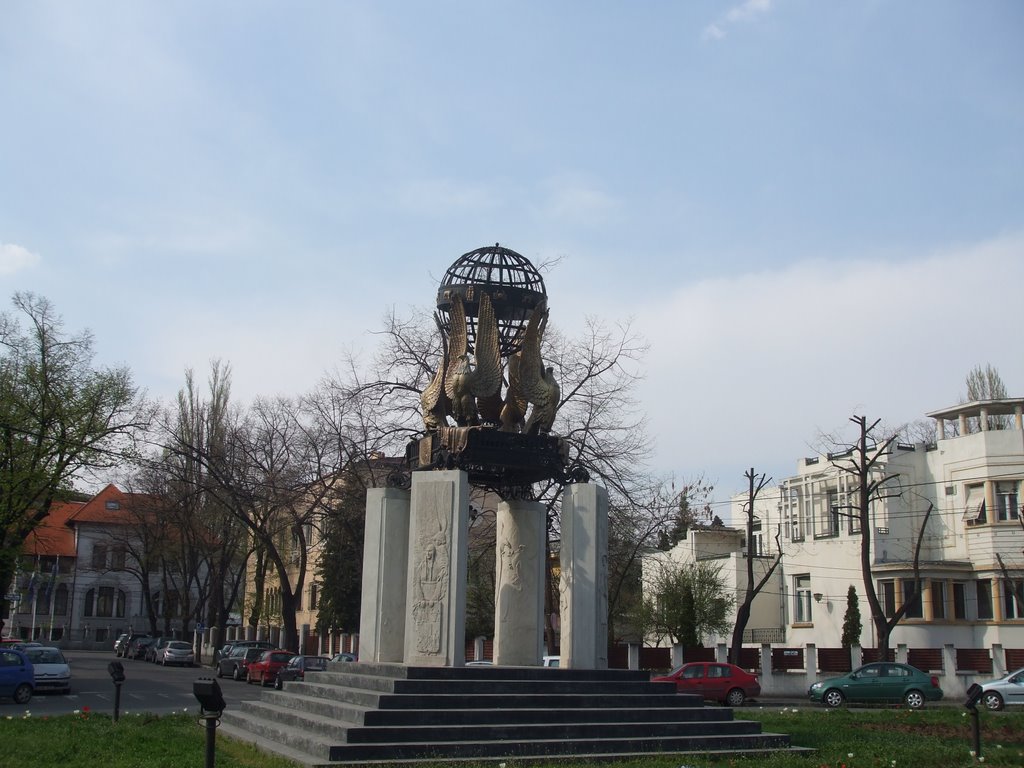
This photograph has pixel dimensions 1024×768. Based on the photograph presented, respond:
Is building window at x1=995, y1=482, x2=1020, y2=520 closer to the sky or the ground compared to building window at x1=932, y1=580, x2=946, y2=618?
closer to the sky

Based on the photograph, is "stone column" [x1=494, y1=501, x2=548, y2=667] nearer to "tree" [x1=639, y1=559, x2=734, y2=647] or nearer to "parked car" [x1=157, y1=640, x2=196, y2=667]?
"tree" [x1=639, y1=559, x2=734, y2=647]

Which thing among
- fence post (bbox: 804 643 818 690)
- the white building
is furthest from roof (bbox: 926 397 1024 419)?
fence post (bbox: 804 643 818 690)

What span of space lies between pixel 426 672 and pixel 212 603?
1969 inches

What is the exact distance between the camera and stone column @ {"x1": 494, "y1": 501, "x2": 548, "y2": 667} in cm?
1586

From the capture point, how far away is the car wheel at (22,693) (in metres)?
24.4

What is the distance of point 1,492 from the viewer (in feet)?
107

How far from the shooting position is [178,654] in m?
50.2

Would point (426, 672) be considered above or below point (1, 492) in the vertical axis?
below

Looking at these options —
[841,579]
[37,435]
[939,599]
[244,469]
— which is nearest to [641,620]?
[841,579]

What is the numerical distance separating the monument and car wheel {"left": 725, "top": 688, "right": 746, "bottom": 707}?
14195mm

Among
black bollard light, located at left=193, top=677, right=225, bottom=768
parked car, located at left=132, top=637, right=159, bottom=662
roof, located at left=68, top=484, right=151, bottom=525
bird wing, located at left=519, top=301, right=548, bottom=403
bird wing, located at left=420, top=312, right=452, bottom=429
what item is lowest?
parked car, located at left=132, top=637, right=159, bottom=662

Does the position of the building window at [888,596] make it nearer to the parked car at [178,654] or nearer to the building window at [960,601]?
the building window at [960,601]

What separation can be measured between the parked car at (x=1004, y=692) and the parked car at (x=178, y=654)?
37.2 metres

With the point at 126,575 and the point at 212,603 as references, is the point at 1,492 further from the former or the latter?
the point at 126,575
